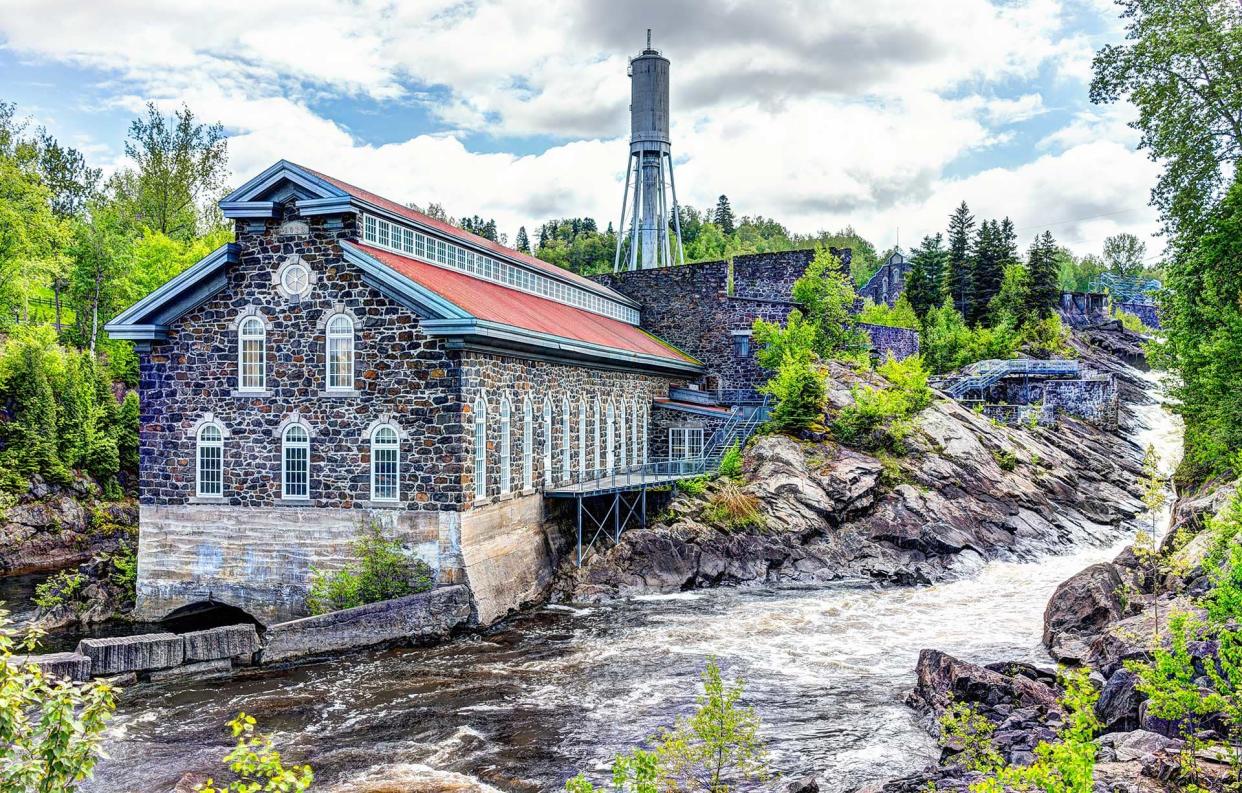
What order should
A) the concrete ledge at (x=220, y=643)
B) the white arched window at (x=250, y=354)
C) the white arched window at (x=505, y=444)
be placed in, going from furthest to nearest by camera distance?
the white arched window at (x=505, y=444) → the white arched window at (x=250, y=354) → the concrete ledge at (x=220, y=643)

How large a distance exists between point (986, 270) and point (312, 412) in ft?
180

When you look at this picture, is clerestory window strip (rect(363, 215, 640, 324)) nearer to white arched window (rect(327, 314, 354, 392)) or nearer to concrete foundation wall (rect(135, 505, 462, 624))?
white arched window (rect(327, 314, 354, 392))

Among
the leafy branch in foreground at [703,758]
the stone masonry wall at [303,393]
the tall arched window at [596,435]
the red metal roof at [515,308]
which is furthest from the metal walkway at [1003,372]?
the leafy branch in foreground at [703,758]

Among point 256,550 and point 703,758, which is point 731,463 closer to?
point 256,550

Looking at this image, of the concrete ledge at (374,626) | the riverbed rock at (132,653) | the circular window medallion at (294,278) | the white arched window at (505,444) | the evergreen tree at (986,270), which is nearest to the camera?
the riverbed rock at (132,653)

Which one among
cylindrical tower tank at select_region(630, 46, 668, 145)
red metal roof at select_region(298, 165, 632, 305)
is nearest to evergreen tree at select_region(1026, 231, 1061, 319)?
cylindrical tower tank at select_region(630, 46, 668, 145)

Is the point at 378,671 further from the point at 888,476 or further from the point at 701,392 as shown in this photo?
the point at 701,392

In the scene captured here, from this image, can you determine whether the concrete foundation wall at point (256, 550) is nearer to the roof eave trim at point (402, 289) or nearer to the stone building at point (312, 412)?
the stone building at point (312, 412)

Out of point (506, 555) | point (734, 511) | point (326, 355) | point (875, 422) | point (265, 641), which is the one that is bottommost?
point (265, 641)

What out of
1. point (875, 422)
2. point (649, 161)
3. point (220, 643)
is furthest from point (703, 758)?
point (649, 161)

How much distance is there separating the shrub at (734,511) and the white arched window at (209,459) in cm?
1341

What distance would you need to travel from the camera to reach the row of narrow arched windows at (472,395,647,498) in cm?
2214

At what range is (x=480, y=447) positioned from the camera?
861 inches

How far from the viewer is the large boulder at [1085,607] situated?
1894 cm
